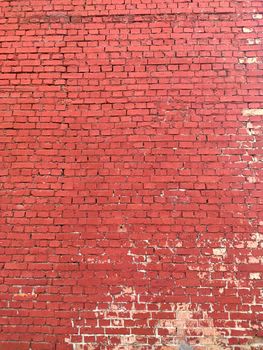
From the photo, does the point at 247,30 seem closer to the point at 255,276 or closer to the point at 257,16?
the point at 257,16

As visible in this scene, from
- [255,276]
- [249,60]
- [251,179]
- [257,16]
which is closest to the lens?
[255,276]

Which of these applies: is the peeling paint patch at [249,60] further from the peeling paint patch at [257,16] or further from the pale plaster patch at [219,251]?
the pale plaster patch at [219,251]

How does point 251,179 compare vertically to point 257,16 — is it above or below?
below

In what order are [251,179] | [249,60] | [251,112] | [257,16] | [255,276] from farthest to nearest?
[257,16], [249,60], [251,112], [251,179], [255,276]

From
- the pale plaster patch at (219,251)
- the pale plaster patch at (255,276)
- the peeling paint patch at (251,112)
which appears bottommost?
the pale plaster patch at (255,276)

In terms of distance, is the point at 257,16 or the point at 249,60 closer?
the point at 249,60

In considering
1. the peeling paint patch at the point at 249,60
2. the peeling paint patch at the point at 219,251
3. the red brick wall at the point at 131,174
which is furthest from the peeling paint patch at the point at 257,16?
the peeling paint patch at the point at 219,251

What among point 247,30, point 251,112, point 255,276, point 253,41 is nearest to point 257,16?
point 247,30

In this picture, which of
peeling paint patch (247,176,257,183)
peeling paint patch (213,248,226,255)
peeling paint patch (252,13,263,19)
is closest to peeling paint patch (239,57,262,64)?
peeling paint patch (252,13,263,19)

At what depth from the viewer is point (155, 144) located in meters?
3.73

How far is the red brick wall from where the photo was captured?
3.33 m

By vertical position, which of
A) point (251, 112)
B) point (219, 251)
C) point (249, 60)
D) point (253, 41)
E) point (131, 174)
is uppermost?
point (253, 41)

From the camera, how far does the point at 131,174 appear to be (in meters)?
3.66

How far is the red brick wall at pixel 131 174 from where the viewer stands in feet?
10.9
